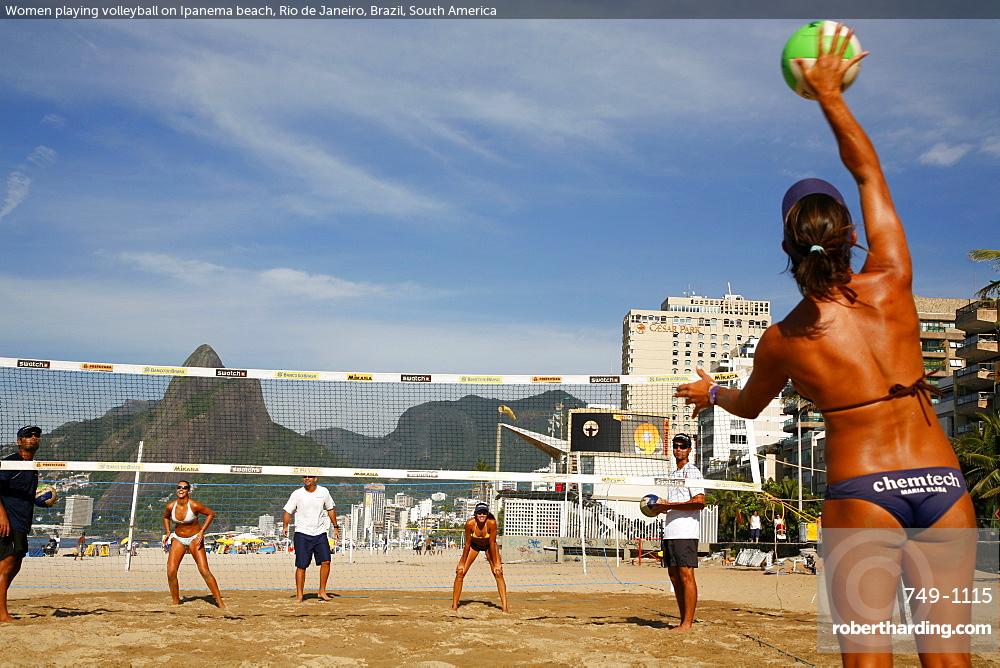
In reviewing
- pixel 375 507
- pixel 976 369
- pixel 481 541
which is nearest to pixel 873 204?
pixel 481 541

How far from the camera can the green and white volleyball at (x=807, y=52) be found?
112 inches

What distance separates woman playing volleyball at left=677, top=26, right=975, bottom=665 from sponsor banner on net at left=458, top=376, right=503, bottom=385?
21.7 feet

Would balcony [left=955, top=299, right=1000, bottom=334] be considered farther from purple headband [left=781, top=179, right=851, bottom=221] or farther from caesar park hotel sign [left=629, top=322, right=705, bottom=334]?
caesar park hotel sign [left=629, top=322, right=705, bottom=334]

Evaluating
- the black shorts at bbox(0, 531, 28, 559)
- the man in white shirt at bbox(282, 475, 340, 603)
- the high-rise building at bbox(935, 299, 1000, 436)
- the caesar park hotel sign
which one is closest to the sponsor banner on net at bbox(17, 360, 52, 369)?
the black shorts at bbox(0, 531, 28, 559)

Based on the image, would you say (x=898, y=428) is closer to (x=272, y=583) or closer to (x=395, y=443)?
(x=395, y=443)

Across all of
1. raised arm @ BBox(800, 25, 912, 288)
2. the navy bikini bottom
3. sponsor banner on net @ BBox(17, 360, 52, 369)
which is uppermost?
sponsor banner on net @ BBox(17, 360, 52, 369)

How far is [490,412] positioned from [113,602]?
16.0ft

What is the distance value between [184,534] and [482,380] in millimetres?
3933

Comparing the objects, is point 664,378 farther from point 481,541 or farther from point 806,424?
point 806,424

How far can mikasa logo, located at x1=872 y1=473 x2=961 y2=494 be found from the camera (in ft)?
7.75

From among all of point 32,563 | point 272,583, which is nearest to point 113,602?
point 272,583

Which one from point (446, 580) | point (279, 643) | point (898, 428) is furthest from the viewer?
point (446, 580)

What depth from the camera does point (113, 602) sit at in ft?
32.1
